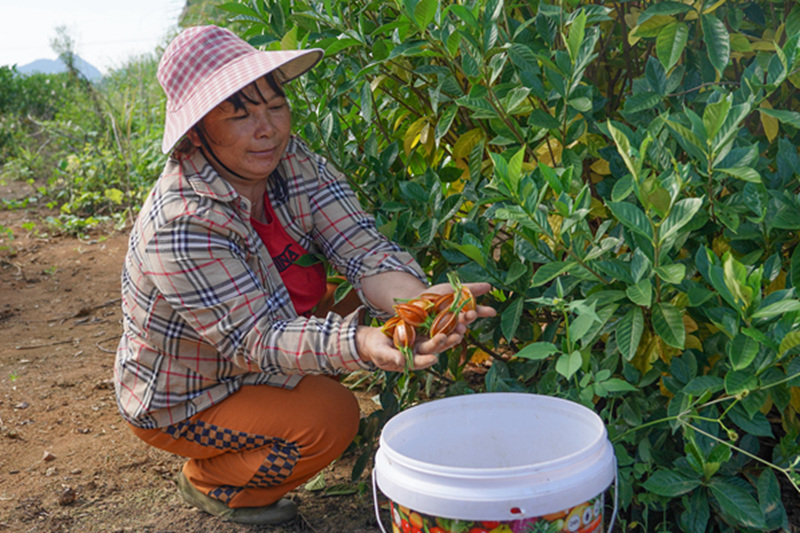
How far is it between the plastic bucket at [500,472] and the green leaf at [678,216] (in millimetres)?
356

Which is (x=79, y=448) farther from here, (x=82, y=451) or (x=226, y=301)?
(x=226, y=301)

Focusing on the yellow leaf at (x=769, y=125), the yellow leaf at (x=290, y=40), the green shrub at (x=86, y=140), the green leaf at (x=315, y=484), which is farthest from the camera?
the green shrub at (x=86, y=140)

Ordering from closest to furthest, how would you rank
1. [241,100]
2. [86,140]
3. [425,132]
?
[241,100] < [425,132] < [86,140]

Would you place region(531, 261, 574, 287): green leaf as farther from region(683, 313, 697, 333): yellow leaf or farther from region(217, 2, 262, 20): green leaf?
region(217, 2, 262, 20): green leaf

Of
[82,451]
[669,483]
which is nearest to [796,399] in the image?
[669,483]

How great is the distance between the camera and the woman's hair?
1.88 meters

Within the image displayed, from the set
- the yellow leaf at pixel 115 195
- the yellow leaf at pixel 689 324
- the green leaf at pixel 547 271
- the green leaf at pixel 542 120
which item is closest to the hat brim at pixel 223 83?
the green leaf at pixel 542 120

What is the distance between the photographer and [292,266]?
2.19 m

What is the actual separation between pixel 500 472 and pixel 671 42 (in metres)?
0.89

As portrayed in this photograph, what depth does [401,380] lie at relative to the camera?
2236 mm

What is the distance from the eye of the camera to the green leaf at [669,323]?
143cm

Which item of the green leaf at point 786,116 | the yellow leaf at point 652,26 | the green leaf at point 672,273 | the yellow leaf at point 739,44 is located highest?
the yellow leaf at point 652,26

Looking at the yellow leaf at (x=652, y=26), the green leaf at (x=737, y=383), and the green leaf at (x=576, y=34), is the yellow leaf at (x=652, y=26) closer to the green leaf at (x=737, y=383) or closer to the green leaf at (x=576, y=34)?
the green leaf at (x=576, y=34)

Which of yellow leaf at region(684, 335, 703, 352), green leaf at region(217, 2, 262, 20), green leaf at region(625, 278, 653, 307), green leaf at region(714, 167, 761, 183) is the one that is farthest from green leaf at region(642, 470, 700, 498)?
green leaf at region(217, 2, 262, 20)
